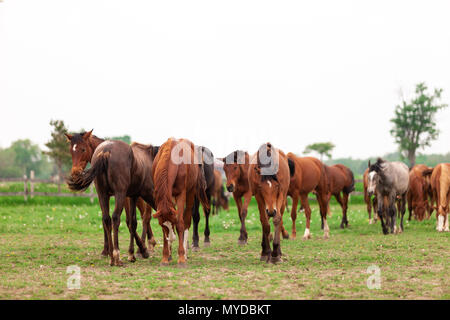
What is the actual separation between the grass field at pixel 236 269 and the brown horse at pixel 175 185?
684 mm

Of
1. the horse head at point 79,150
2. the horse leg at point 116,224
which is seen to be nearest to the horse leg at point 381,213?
the horse leg at point 116,224

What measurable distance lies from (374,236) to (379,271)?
6.39m

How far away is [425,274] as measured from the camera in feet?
23.1

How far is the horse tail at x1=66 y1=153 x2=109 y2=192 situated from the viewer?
26.2 ft

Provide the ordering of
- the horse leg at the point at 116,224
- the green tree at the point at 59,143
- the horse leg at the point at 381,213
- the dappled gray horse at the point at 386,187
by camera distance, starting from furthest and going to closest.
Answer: the green tree at the point at 59,143
the dappled gray horse at the point at 386,187
the horse leg at the point at 381,213
the horse leg at the point at 116,224

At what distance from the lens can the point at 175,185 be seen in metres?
8.11

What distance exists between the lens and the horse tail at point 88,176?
8000 mm

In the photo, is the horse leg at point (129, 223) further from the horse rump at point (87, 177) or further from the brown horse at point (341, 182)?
the brown horse at point (341, 182)

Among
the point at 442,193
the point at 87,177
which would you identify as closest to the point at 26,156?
the point at 442,193

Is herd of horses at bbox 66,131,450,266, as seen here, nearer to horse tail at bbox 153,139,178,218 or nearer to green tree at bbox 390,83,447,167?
horse tail at bbox 153,139,178,218

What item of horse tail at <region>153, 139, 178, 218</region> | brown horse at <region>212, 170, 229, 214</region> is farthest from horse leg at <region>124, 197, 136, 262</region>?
brown horse at <region>212, 170, 229, 214</region>

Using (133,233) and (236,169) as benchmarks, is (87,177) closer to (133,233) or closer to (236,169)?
(133,233)

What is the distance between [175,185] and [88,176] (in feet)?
5.36
